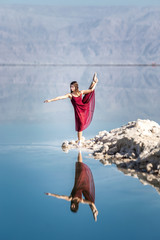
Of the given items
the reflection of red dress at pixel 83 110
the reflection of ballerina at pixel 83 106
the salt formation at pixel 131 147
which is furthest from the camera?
the reflection of red dress at pixel 83 110

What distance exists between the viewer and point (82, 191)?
4.62 metres

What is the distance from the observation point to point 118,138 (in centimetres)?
700

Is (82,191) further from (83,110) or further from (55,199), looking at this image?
(83,110)

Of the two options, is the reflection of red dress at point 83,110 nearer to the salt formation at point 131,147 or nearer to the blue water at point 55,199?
the salt formation at point 131,147

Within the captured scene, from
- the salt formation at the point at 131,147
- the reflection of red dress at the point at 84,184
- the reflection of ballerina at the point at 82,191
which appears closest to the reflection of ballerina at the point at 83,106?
the salt formation at the point at 131,147

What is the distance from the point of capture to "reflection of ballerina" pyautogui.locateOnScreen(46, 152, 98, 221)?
4176 mm

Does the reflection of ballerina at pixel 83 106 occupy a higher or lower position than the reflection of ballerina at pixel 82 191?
higher

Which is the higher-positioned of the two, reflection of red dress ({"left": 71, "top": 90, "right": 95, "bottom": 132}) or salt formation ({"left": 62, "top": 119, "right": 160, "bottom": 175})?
reflection of red dress ({"left": 71, "top": 90, "right": 95, "bottom": 132})

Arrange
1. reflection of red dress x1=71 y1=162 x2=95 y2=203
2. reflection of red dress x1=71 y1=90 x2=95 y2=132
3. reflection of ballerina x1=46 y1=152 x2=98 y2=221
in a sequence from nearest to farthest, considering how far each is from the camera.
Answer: reflection of ballerina x1=46 y1=152 x2=98 y2=221 → reflection of red dress x1=71 y1=162 x2=95 y2=203 → reflection of red dress x1=71 y1=90 x2=95 y2=132

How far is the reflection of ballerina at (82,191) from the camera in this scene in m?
4.18

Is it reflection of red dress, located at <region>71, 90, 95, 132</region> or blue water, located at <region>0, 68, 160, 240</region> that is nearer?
blue water, located at <region>0, 68, 160, 240</region>

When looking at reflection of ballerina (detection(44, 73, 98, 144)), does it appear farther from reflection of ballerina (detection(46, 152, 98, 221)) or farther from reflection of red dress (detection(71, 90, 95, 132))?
reflection of ballerina (detection(46, 152, 98, 221))

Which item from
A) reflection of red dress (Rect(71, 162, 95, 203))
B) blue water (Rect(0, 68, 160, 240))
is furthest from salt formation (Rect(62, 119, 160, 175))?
reflection of red dress (Rect(71, 162, 95, 203))

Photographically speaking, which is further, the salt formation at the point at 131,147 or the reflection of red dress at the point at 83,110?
the reflection of red dress at the point at 83,110
